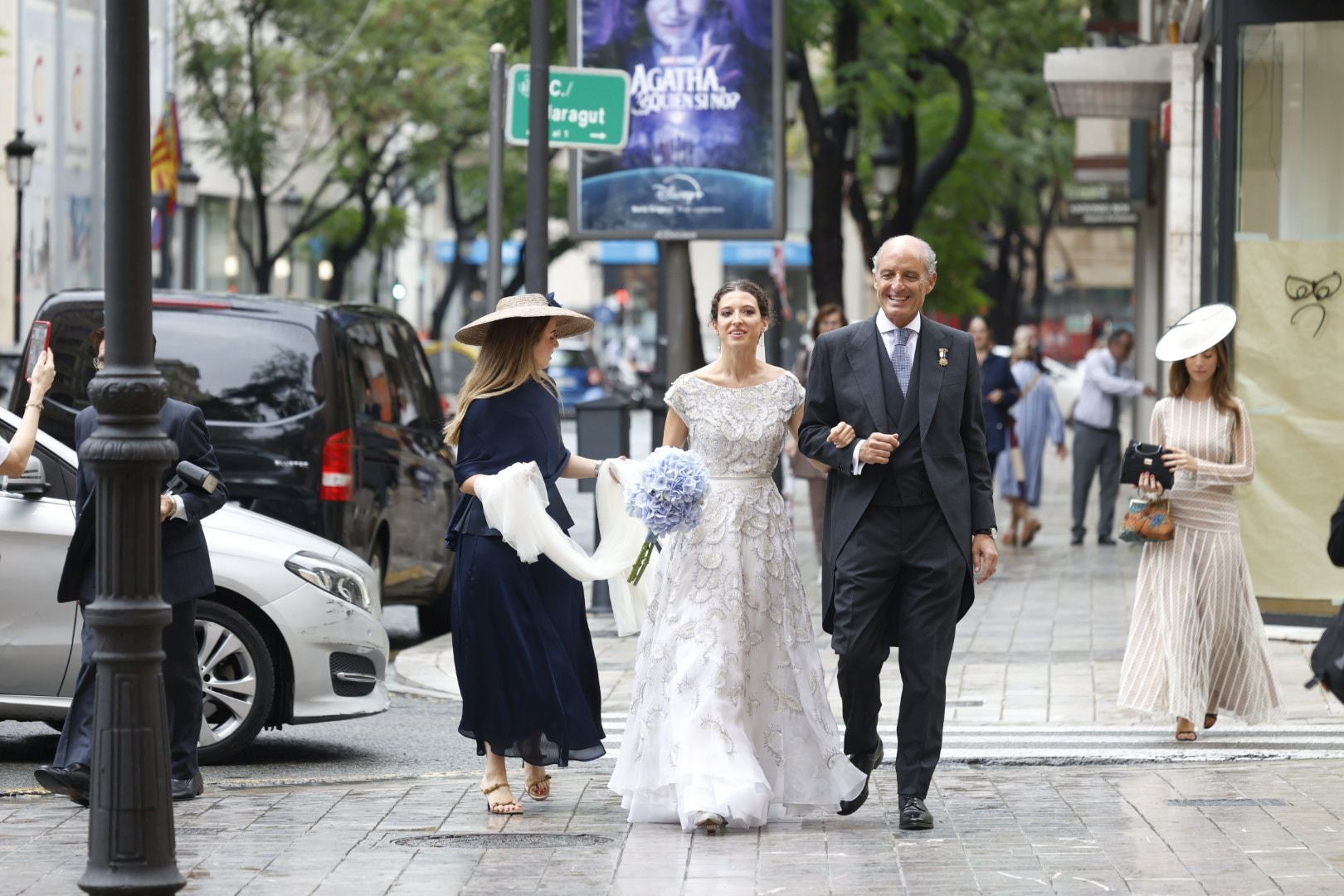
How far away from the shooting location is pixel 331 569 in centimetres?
950

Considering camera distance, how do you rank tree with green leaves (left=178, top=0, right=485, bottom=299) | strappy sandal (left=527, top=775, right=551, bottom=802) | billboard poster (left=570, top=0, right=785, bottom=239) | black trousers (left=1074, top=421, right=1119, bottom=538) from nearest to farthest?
strappy sandal (left=527, top=775, right=551, bottom=802) < billboard poster (left=570, top=0, right=785, bottom=239) < black trousers (left=1074, top=421, right=1119, bottom=538) < tree with green leaves (left=178, top=0, right=485, bottom=299)

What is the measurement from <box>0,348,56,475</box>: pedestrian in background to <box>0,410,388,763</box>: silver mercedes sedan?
0.34 meters

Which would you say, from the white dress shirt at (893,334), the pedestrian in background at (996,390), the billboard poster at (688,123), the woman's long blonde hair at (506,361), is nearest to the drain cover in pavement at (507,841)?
the woman's long blonde hair at (506,361)

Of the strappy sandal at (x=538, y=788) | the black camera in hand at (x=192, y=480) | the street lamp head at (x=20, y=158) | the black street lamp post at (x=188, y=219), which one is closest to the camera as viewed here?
the black camera in hand at (x=192, y=480)

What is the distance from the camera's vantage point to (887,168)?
25.9 m

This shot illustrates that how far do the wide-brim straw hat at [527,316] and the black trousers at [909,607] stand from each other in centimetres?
130

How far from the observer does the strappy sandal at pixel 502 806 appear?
804 cm

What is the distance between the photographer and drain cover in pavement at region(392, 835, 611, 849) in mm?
7379

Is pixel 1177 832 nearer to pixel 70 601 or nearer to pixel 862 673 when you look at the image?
pixel 862 673

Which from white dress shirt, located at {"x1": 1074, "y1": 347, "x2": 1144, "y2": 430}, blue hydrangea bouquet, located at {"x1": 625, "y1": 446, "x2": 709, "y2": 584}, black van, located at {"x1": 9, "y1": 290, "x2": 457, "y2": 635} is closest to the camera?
blue hydrangea bouquet, located at {"x1": 625, "y1": 446, "x2": 709, "y2": 584}

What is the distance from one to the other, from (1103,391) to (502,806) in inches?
513

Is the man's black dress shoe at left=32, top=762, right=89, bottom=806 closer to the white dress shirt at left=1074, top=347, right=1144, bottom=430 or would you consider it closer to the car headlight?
the car headlight

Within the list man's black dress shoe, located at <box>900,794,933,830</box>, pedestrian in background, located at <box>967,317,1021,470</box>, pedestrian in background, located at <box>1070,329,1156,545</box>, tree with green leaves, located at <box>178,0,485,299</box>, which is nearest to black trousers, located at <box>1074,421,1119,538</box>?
pedestrian in background, located at <box>1070,329,1156,545</box>

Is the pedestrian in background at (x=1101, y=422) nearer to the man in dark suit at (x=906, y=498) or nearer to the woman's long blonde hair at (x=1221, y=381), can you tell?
the woman's long blonde hair at (x=1221, y=381)
